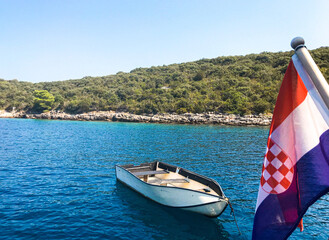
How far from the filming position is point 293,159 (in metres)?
3.43

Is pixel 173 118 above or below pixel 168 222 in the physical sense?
above

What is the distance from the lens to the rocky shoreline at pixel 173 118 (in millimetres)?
57844

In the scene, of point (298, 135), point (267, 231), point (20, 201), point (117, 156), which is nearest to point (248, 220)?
point (267, 231)

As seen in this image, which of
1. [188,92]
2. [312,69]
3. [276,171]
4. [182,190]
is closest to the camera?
[312,69]

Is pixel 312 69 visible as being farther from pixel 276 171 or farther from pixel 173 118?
pixel 173 118

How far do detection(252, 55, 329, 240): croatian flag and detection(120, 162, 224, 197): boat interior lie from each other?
679cm

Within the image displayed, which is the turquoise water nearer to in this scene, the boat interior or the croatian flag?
the boat interior

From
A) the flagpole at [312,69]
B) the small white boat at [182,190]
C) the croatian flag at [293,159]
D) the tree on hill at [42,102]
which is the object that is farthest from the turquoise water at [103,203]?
the tree on hill at [42,102]

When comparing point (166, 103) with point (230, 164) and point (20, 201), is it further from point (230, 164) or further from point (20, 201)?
point (20, 201)

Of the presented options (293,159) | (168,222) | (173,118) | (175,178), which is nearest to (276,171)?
(293,159)

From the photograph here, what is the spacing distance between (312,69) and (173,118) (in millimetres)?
63705

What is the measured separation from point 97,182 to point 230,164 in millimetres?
11883

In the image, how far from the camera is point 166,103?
76.6 metres

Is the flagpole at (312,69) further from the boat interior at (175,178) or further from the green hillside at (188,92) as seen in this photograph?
the green hillside at (188,92)
